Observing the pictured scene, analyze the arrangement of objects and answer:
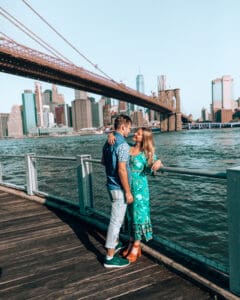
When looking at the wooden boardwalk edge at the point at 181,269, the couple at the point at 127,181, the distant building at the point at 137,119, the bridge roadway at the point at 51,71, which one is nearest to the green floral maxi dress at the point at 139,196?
the couple at the point at 127,181

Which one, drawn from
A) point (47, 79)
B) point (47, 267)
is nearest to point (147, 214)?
point (47, 267)

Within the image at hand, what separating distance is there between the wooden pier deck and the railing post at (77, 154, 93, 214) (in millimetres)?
394

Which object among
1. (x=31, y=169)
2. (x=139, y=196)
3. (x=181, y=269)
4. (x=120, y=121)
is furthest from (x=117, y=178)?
(x=31, y=169)

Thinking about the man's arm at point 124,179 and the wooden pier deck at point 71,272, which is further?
the man's arm at point 124,179

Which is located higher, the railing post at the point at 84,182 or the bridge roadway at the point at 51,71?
the bridge roadway at the point at 51,71

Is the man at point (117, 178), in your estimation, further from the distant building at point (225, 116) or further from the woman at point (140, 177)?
the distant building at point (225, 116)

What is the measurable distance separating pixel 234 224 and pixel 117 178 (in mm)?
1280

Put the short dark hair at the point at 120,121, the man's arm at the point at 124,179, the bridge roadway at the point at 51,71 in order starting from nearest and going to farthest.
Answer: the man's arm at the point at 124,179, the short dark hair at the point at 120,121, the bridge roadway at the point at 51,71

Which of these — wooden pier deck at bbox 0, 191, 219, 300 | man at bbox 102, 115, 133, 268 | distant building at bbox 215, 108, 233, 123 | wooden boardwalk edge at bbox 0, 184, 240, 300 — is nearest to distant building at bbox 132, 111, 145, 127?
distant building at bbox 215, 108, 233, 123

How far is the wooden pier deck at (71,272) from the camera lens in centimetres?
288

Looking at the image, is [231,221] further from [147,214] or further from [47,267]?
[47,267]

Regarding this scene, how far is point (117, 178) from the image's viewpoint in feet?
10.7

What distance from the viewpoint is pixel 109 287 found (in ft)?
9.75

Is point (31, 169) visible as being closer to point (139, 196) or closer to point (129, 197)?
point (139, 196)
